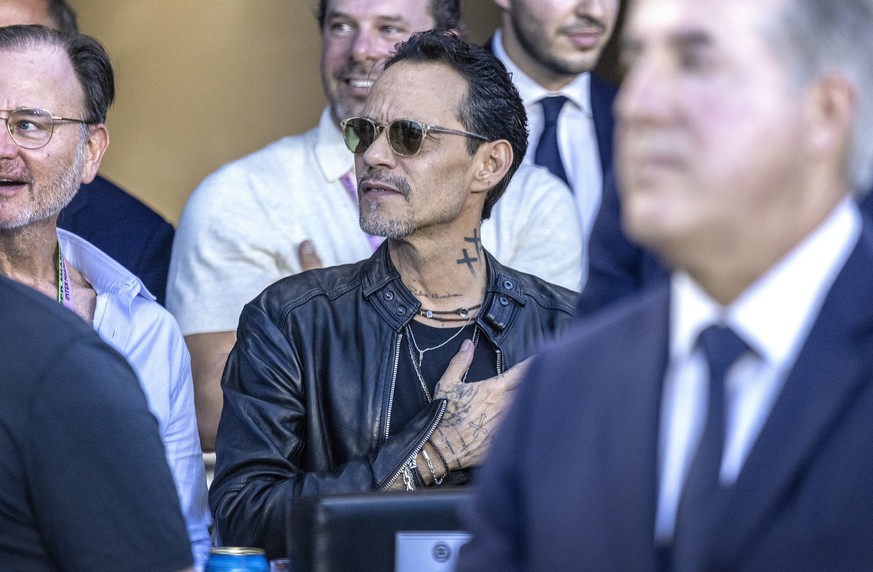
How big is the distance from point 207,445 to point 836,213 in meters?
2.71

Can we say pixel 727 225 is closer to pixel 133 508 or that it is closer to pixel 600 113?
pixel 133 508

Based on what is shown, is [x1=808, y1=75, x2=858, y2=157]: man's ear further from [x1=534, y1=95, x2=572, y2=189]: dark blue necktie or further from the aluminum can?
[x1=534, y1=95, x2=572, y2=189]: dark blue necktie

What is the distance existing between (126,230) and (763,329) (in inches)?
119

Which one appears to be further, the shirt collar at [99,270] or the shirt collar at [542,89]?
the shirt collar at [542,89]

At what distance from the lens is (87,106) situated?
338cm

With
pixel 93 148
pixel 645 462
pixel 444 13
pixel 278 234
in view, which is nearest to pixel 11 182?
pixel 93 148

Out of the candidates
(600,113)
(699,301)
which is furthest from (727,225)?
(600,113)

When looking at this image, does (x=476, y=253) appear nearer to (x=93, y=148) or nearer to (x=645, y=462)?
(x=93, y=148)

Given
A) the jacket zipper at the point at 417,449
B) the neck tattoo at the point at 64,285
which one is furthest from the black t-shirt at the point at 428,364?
the neck tattoo at the point at 64,285

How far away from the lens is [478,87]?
11.2 feet

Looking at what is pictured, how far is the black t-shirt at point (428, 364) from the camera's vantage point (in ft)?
10.0

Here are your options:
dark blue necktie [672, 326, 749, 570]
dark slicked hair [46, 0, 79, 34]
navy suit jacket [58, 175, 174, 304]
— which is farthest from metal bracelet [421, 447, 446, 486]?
dark slicked hair [46, 0, 79, 34]

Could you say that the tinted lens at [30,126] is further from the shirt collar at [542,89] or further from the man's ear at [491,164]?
the shirt collar at [542,89]

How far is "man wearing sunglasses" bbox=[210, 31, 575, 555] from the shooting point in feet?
9.55
